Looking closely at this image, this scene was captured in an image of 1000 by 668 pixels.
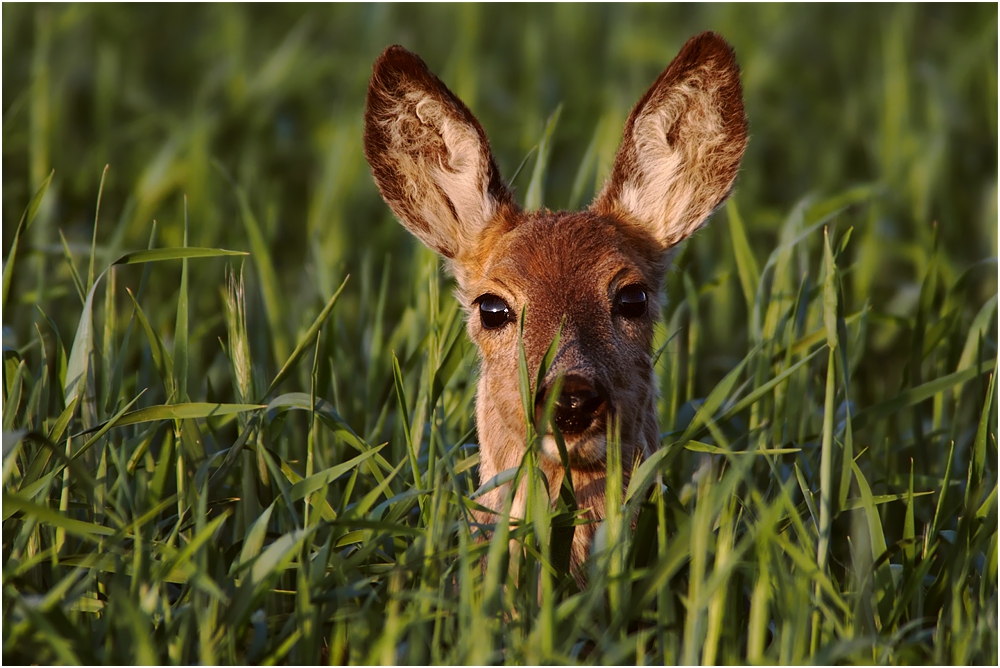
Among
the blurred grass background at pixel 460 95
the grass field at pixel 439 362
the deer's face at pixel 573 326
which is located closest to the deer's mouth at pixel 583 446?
the deer's face at pixel 573 326

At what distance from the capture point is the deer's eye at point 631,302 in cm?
448

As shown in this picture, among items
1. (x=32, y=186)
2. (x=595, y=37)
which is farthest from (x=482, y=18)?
(x=32, y=186)

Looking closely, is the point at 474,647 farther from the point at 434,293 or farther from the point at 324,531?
the point at 434,293

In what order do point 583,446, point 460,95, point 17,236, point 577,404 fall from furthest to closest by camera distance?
point 460,95, point 17,236, point 583,446, point 577,404

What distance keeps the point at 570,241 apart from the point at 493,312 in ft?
1.36

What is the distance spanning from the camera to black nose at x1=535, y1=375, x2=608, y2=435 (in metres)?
3.81

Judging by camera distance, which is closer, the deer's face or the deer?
the deer's face

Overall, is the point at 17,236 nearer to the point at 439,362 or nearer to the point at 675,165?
the point at 439,362

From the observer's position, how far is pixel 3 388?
436 centimetres

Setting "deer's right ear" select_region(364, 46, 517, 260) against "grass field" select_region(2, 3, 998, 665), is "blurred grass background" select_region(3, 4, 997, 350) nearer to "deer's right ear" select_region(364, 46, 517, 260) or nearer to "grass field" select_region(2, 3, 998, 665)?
"grass field" select_region(2, 3, 998, 665)

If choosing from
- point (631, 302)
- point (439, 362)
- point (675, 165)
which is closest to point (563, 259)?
point (631, 302)

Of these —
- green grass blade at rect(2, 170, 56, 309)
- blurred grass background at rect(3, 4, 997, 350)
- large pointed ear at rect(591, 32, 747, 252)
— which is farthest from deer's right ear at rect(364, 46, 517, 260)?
green grass blade at rect(2, 170, 56, 309)

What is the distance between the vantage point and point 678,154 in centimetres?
516

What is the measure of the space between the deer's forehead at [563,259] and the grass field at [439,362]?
395 millimetres
